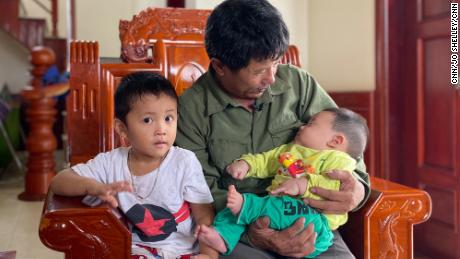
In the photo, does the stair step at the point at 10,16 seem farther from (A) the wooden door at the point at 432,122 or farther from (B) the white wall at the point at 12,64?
(A) the wooden door at the point at 432,122

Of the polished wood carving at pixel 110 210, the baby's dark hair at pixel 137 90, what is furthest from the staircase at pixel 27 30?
the baby's dark hair at pixel 137 90

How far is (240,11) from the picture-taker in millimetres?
1475

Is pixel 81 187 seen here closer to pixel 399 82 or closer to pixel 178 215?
A: pixel 178 215

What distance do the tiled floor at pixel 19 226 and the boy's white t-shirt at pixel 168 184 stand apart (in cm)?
177

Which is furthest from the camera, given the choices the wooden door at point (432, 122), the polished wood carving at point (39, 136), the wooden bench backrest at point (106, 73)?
the polished wood carving at point (39, 136)

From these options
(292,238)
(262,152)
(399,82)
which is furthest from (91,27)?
(292,238)

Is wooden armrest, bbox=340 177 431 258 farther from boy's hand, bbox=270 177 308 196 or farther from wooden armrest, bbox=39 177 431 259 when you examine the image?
boy's hand, bbox=270 177 308 196

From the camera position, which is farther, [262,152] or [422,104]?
[422,104]

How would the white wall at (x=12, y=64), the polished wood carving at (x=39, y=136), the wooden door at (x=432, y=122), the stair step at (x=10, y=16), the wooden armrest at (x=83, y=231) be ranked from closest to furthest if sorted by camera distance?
the wooden armrest at (x=83, y=231) < the wooden door at (x=432, y=122) < the polished wood carving at (x=39, y=136) < the stair step at (x=10, y=16) < the white wall at (x=12, y=64)

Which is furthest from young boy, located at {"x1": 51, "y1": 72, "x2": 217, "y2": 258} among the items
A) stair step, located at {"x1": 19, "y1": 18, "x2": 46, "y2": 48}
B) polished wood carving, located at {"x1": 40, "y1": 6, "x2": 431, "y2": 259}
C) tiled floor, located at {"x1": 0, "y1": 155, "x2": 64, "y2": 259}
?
stair step, located at {"x1": 19, "y1": 18, "x2": 46, "y2": 48}

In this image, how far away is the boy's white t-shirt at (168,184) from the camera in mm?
1459

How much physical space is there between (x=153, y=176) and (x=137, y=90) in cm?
25

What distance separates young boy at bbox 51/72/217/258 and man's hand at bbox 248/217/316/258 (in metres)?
0.15

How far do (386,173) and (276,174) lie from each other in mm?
1821
